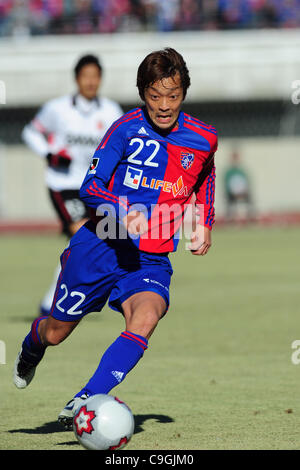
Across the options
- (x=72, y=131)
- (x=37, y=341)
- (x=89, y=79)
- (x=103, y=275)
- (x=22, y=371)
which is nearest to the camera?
(x=103, y=275)

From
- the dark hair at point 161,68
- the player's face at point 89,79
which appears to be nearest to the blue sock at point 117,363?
the dark hair at point 161,68

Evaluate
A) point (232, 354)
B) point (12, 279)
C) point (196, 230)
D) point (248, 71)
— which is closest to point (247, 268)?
point (12, 279)

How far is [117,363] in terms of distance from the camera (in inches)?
193

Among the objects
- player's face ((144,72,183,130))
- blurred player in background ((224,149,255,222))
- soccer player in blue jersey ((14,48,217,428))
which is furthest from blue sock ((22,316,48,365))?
blurred player in background ((224,149,255,222))

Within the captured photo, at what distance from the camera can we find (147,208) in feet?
17.5

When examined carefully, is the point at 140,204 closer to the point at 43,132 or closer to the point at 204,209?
the point at 204,209

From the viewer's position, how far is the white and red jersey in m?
9.61

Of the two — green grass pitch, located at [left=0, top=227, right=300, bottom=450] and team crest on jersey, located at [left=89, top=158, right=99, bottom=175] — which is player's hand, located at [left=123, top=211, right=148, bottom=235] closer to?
team crest on jersey, located at [left=89, top=158, right=99, bottom=175]

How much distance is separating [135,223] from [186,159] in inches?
22.7

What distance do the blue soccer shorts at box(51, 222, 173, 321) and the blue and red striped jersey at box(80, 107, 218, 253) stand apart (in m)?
0.09

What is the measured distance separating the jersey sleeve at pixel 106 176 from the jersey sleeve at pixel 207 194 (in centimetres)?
47

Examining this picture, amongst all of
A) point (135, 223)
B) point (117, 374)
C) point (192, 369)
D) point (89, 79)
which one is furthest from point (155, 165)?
point (89, 79)

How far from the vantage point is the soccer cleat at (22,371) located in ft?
19.0
